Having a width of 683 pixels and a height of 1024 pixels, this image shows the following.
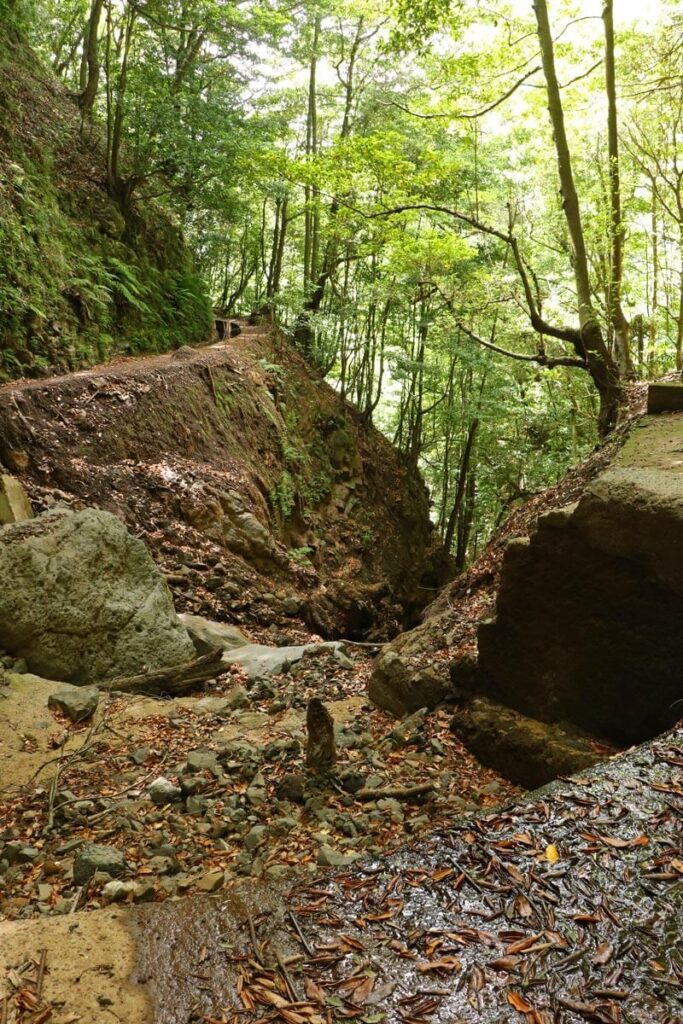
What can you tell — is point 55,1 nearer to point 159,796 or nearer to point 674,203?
point 674,203

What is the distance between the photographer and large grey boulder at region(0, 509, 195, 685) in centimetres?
596

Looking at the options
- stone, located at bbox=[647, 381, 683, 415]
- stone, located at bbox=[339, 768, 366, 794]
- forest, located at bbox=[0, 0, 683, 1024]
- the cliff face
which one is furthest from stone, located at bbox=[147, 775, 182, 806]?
stone, located at bbox=[647, 381, 683, 415]

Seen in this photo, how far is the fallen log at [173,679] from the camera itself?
591 centimetres

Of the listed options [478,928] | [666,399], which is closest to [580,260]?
[666,399]

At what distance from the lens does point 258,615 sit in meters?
9.12

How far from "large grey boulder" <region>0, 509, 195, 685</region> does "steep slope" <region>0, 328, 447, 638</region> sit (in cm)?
164

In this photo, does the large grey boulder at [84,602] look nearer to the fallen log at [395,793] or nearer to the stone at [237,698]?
the stone at [237,698]

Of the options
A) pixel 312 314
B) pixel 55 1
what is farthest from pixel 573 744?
pixel 55 1

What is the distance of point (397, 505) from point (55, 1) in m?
16.2

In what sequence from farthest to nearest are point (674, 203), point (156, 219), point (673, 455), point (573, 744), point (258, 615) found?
point (156, 219) → point (674, 203) → point (258, 615) → point (673, 455) → point (573, 744)

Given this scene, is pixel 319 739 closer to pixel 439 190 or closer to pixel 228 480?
pixel 228 480

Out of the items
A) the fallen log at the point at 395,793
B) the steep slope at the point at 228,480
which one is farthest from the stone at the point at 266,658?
the fallen log at the point at 395,793

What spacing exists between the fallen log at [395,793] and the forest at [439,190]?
7135 mm

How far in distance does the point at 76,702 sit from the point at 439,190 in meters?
13.6
